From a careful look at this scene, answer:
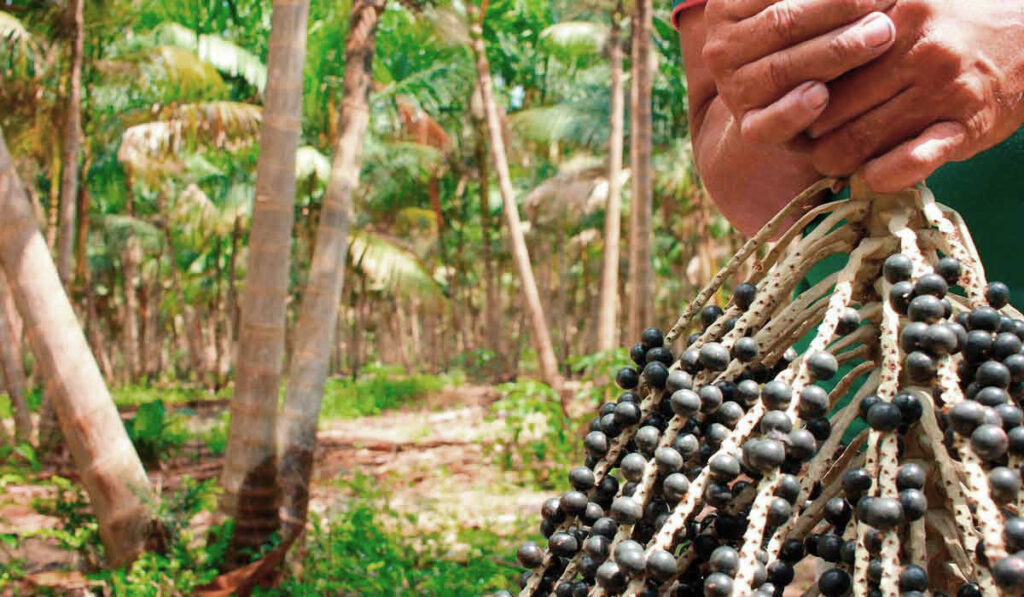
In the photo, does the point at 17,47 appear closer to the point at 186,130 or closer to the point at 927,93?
the point at 186,130

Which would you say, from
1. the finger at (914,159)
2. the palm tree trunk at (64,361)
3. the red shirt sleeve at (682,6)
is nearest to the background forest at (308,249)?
the palm tree trunk at (64,361)

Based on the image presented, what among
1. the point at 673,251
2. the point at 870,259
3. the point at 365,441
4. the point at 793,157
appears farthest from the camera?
the point at 673,251

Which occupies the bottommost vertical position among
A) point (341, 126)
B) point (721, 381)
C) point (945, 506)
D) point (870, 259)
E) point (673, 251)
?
point (945, 506)

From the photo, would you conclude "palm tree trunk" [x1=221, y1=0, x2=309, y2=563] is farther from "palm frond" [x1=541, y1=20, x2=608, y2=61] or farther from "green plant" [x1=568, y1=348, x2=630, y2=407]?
"palm frond" [x1=541, y1=20, x2=608, y2=61]

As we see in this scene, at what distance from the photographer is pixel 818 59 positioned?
32.9 inches

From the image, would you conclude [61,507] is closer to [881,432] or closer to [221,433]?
[881,432]

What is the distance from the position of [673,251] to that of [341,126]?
26828 millimetres

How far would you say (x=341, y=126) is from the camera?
4863 mm

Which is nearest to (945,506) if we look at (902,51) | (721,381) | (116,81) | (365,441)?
(721,381)

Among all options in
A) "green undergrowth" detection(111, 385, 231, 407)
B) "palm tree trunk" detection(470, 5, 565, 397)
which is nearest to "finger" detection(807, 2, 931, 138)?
"palm tree trunk" detection(470, 5, 565, 397)

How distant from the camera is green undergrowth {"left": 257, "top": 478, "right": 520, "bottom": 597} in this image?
176 inches

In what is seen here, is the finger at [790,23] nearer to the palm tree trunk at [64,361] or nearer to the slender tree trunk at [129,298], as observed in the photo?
the palm tree trunk at [64,361]

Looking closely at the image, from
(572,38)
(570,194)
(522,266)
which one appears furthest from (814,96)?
(572,38)

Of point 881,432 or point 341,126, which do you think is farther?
point 341,126
